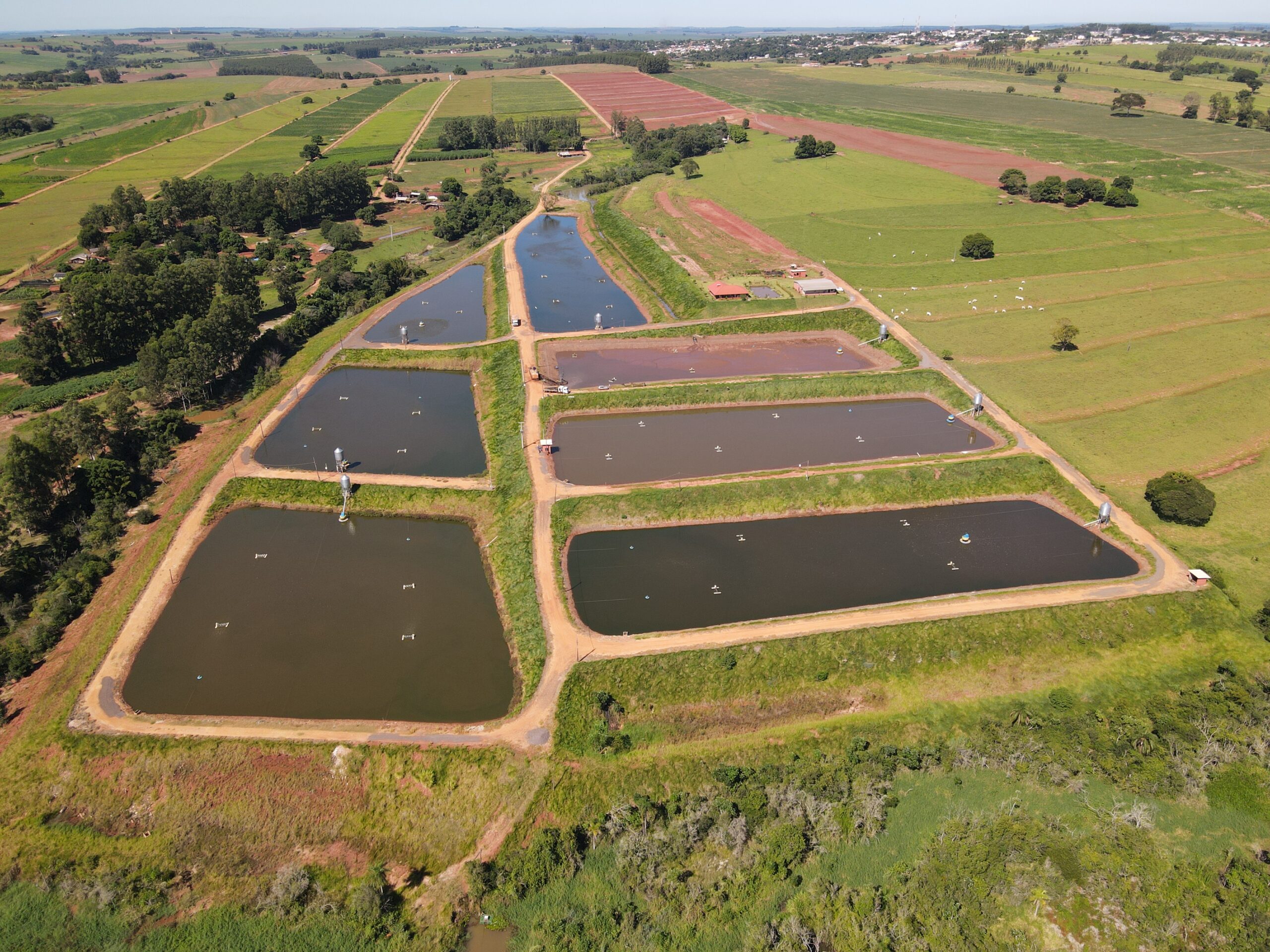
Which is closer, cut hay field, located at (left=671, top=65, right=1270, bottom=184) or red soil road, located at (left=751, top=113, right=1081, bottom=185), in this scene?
red soil road, located at (left=751, top=113, right=1081, bottom=185)

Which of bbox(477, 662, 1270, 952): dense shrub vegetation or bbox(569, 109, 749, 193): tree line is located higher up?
bbox(569, 109, 749, 193): tree line

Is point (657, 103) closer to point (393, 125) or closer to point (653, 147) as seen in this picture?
point (653, 147)

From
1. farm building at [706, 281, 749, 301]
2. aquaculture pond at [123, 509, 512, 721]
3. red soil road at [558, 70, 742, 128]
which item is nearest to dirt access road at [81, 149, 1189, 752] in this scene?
aquaculture pond at [123, 509, 512, 721]

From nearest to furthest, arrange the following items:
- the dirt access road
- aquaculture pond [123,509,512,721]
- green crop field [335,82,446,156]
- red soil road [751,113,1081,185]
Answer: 1. the dirt access road
2. aquaculture pond [123,509,512,721]
3. red soil road [751,113,1081,185]
4. green crop field [335,82,446,156]


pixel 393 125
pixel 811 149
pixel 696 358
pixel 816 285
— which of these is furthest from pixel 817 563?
pixel 393 125

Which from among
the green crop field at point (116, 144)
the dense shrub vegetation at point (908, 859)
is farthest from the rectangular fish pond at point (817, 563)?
the green crop field at point (116, 144)

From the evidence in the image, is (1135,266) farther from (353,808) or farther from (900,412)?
(353,808)

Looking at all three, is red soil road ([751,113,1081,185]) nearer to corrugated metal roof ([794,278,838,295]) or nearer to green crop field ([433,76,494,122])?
corrugated metal roof ([794,278,838,295])

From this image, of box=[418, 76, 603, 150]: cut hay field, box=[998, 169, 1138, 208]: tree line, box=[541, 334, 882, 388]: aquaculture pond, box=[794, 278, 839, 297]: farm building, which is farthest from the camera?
box=[418, 76, 603, 150]: cut hay field
